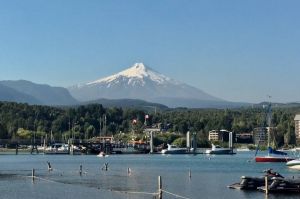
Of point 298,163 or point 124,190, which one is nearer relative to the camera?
point 124,190

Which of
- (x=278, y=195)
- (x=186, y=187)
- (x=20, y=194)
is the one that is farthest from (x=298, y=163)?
(x=20, y=194)

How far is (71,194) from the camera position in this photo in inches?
2601

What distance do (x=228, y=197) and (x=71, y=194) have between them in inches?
540

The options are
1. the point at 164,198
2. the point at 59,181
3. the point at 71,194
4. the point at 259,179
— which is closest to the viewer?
the point at 164,198

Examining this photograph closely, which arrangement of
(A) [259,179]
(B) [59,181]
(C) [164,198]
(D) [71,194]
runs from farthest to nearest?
1. (B) [59,181]
2. (A) [259,179]
3. (D) [71,194]
4. (C) [164,198]

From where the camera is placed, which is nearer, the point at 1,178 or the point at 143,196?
the point at 143,196

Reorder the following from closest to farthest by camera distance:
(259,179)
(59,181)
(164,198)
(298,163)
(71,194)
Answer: (164,198) → (71,194) → (259,179) → (59,181) → (298,163)

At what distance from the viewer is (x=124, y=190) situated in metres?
70.9

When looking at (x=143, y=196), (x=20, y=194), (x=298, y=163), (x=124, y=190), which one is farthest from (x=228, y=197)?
(x=298, y=163)

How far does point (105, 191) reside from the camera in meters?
69.6

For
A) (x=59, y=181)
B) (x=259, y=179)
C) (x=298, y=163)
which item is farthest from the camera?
(x=298, y=163)

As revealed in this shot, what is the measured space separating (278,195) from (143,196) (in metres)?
11.6

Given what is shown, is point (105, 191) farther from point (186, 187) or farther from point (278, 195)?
point (278, 195)

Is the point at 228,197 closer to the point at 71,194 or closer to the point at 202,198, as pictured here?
the point at 202,198
